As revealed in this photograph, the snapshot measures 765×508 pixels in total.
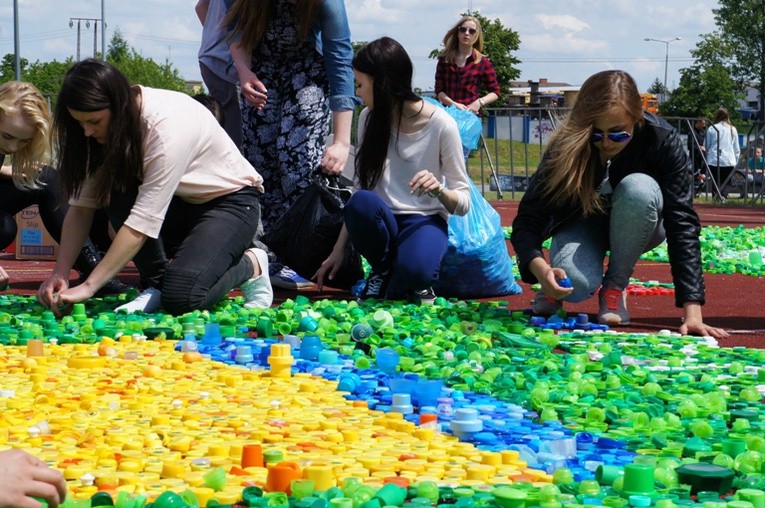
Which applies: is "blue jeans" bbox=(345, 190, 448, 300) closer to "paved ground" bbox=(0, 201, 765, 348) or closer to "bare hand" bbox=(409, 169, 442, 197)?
"bare hand" bbox=(409, 169, 442, 197)

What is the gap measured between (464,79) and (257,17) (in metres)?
4.79

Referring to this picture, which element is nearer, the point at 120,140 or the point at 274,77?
the point at 120,140

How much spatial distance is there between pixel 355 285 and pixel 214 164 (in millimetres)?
1212

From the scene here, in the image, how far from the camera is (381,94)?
5.80 meters

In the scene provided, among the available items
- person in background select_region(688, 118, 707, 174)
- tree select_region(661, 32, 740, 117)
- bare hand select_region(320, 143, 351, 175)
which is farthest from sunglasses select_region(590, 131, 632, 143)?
tree select_region(661, 32, 740, 117)

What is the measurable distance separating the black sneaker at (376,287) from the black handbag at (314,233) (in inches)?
9.5

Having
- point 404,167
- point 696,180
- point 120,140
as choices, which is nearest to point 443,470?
point 120,140

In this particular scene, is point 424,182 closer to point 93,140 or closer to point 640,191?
point 640,191

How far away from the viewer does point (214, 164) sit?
5629mm

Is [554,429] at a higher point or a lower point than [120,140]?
lower

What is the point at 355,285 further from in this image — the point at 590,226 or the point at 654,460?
the point at 654,460

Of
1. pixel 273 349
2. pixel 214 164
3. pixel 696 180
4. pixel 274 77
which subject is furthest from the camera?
→ pixel 696 180

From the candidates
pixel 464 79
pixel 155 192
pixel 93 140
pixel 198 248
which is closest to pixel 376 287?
pixel 198 248

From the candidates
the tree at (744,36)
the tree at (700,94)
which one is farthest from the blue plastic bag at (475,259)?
the tree at (744,36)
